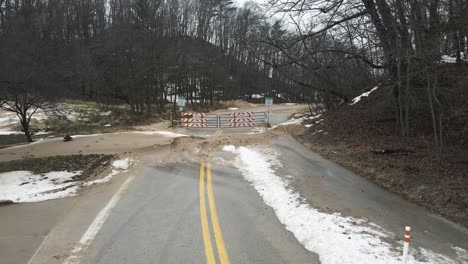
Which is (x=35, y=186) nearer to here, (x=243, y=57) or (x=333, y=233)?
(x=333, y=233)

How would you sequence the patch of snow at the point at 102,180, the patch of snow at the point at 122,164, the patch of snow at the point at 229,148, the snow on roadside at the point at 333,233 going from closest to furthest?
the snow on roadside at the point at 333,233, the patch of snow at the point at 102,180, the patch of snow at the point at 122,164, the patch of snow at the point at 229,148

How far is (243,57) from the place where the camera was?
7688 centimetres

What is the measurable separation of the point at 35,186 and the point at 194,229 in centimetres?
577

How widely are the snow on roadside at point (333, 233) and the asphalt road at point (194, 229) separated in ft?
0.69

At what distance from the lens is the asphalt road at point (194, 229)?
5.07m

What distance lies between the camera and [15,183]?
9703 millimetres

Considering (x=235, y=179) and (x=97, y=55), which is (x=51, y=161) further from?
(x=97, y=55)

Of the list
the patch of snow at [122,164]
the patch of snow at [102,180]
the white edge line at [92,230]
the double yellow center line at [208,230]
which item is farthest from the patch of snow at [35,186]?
the double yellow center line at [208,230]

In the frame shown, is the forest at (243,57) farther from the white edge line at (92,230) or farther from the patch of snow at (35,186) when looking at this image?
the white edge line at (92,230)

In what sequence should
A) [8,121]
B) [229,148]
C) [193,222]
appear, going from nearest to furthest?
[193,222], [229,148], [8,121]

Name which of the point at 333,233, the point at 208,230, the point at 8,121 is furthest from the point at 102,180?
the point at 8,121

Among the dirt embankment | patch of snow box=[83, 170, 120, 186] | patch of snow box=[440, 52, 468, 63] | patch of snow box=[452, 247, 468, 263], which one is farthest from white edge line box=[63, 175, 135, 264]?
patch of snow box=[440, 52, 468, 63]

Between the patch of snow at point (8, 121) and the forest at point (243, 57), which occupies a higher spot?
the forest at point (243, 57)

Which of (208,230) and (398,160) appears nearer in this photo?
(208,230)
